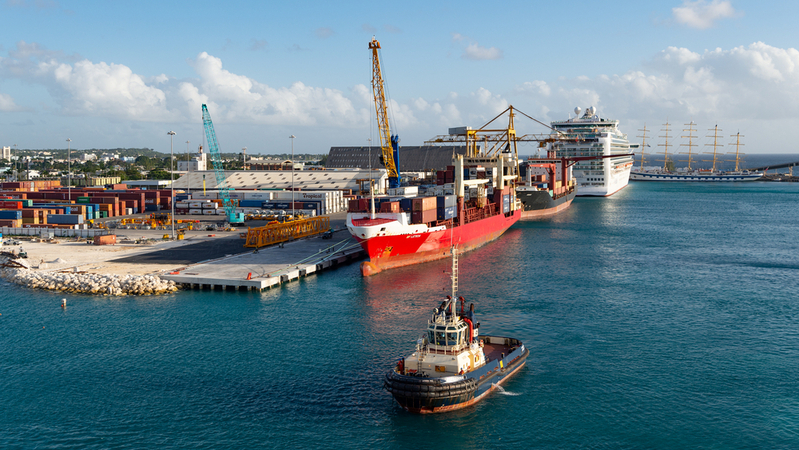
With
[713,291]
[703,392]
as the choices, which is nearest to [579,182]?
[713,291]

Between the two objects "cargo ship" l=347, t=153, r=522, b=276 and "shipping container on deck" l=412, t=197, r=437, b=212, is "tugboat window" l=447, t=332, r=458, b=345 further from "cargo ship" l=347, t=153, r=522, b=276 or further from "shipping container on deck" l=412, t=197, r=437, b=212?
"shipping container on deck" l=412, t=197, r=437, b=212

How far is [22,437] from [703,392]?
3227 cm

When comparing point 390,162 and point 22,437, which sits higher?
point 390,162

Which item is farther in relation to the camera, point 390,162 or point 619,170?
point 619,170

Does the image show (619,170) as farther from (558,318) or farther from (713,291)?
(558,318)

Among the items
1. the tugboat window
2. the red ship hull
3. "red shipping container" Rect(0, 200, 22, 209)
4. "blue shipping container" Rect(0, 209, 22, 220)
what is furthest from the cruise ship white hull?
the tugboat window

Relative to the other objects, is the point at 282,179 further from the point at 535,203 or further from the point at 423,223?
the point at 423,223

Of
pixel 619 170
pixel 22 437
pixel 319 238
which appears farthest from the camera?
pixel 619 170

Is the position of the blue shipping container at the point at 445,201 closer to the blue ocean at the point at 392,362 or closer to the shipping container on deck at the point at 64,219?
the blue ocean at the point at 392,362

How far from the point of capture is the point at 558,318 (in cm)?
4406

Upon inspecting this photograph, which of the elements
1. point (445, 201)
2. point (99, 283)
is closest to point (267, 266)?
point (99, 283)

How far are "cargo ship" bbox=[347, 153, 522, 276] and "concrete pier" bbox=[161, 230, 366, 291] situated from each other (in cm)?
491

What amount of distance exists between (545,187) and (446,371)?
105018mm

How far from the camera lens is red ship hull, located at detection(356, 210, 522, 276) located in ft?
200
